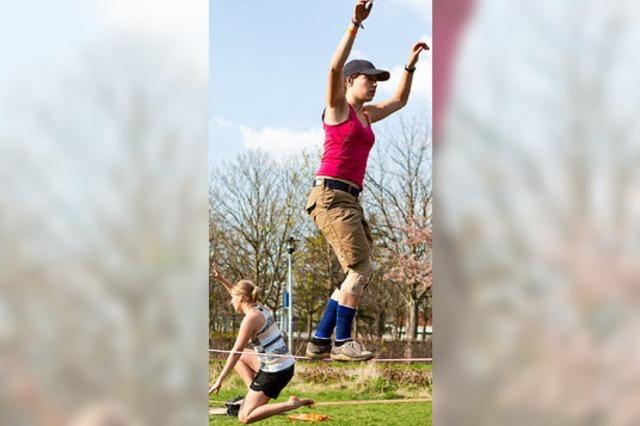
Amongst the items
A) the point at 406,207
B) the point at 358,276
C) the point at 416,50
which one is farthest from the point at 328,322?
the point at 416,50

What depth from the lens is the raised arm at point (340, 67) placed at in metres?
2.93

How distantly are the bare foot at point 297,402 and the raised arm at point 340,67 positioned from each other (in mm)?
1191

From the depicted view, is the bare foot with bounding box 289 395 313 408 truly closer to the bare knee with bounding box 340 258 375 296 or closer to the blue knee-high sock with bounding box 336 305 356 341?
the blue knee-high sock with bounding box 336 305 356 341

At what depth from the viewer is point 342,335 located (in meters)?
3.14

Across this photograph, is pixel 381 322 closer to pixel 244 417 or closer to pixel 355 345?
pixel 355 345

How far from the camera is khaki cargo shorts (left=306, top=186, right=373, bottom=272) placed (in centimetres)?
307

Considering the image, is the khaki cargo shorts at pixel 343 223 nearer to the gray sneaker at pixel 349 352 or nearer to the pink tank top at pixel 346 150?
the pink tank top at pixel 346 150

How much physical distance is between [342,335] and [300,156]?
0.86m

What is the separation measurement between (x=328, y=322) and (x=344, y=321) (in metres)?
0.09
